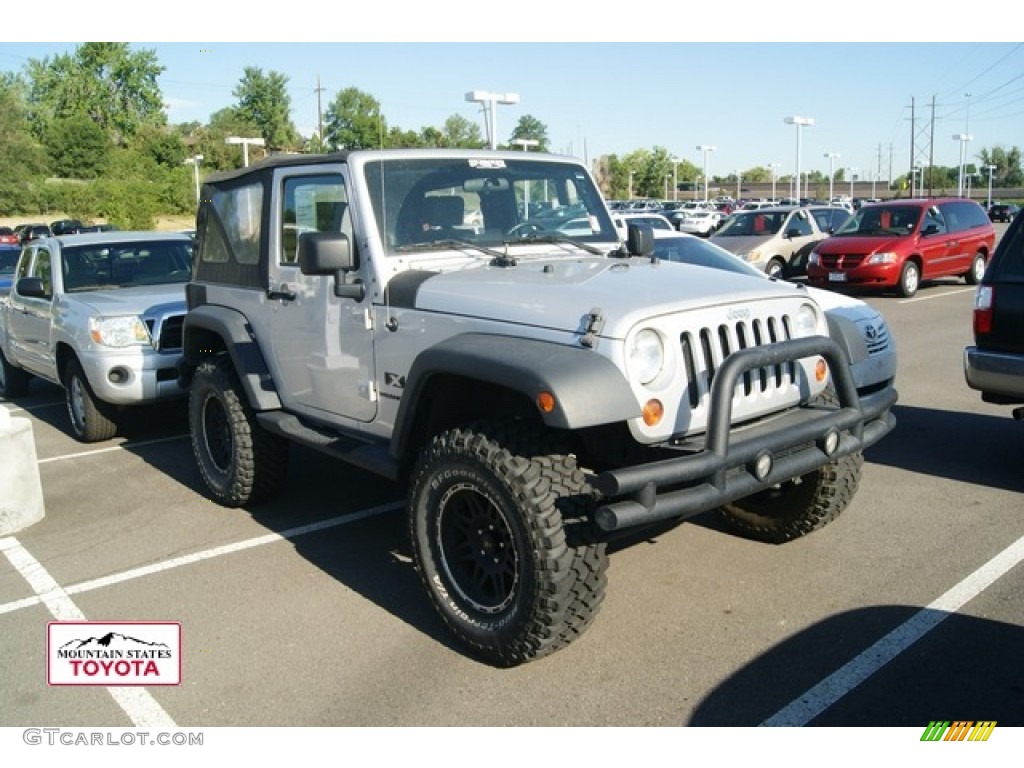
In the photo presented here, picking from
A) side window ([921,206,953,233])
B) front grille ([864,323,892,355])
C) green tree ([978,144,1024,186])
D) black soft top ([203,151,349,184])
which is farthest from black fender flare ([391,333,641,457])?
green tree ([978,144,1024,186])

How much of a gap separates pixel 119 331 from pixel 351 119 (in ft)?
9.32

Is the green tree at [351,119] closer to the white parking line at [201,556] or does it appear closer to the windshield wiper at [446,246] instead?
the windshield wiper at [446,246]

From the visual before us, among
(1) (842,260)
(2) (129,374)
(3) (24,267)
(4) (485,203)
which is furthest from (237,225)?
(1) (842,260)

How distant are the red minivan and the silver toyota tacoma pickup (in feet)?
38.4

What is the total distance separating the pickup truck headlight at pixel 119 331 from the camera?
Result: 7.58 meters

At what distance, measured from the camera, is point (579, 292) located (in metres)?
3.98

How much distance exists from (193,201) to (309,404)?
194ft

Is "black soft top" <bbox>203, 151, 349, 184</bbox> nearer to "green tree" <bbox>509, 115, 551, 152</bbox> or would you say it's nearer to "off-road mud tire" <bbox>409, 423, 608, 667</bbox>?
"off-road mud tire" <bbox>409, 423, 608, 667</bbox>

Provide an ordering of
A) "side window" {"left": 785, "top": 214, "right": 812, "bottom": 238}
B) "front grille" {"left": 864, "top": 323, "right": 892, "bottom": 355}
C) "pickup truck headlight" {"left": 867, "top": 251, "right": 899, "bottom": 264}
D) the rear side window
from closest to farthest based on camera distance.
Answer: "front grille" {"left": 864, "top": 323, "right": 892, "bottom": 355} < "pickup truck headlight" {"left": 867, "top": 251, "right": 899, "bottom": 264} < the rear side window < "side window" {"left": 785, "top": 214, "right": 812, "bottom": 238}

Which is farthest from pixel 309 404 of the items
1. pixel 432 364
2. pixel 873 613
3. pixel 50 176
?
pixel 50 176

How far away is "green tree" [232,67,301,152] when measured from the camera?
5312 cm

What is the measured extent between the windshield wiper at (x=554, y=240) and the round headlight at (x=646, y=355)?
154 cm

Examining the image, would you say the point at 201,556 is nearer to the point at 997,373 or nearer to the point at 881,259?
the point at 997,373
